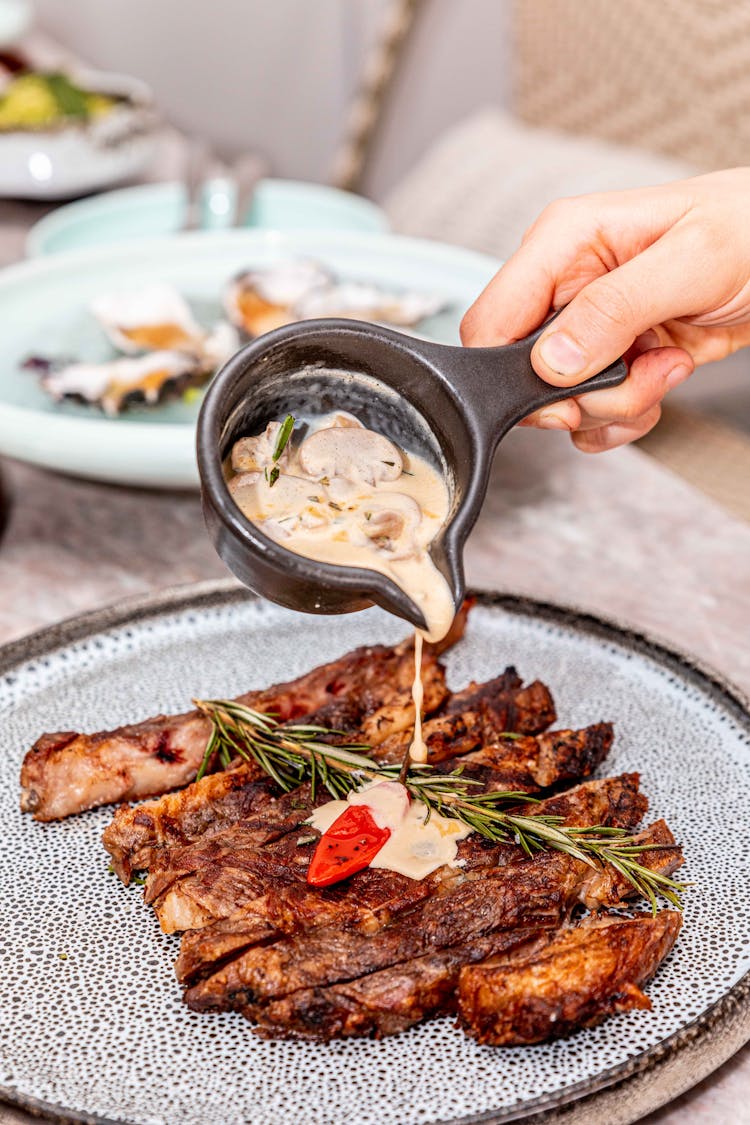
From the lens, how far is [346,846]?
1450 millimetres

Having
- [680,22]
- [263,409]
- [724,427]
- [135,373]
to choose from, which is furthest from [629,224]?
[680,22]

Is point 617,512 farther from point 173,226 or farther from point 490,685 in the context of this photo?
point 173,226

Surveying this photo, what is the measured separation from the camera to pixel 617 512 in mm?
2588

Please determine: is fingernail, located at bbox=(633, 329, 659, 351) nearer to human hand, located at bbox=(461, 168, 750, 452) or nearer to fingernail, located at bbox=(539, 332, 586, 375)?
human hand, located at bbox=(461, 168, 750, 452)

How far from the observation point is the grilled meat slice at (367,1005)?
1283mm

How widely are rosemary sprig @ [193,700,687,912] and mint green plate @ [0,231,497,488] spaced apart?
67 centimetres

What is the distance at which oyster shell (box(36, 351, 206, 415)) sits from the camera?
8.27ft

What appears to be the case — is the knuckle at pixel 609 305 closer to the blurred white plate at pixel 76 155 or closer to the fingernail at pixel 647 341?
the fingernail at pixel 647 341

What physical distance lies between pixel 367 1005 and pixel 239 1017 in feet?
0.51

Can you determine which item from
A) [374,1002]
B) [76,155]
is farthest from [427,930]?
[76,155]

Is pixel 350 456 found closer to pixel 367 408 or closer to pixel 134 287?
pixel 367 408

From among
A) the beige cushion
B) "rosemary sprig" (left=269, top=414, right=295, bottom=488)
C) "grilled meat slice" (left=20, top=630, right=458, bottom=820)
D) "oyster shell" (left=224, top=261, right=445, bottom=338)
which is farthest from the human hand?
the beige cushion

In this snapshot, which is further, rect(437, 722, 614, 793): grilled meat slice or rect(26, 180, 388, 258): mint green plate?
rect(26, 180, 388, 258): mint green plate

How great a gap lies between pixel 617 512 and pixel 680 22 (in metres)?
2.91
